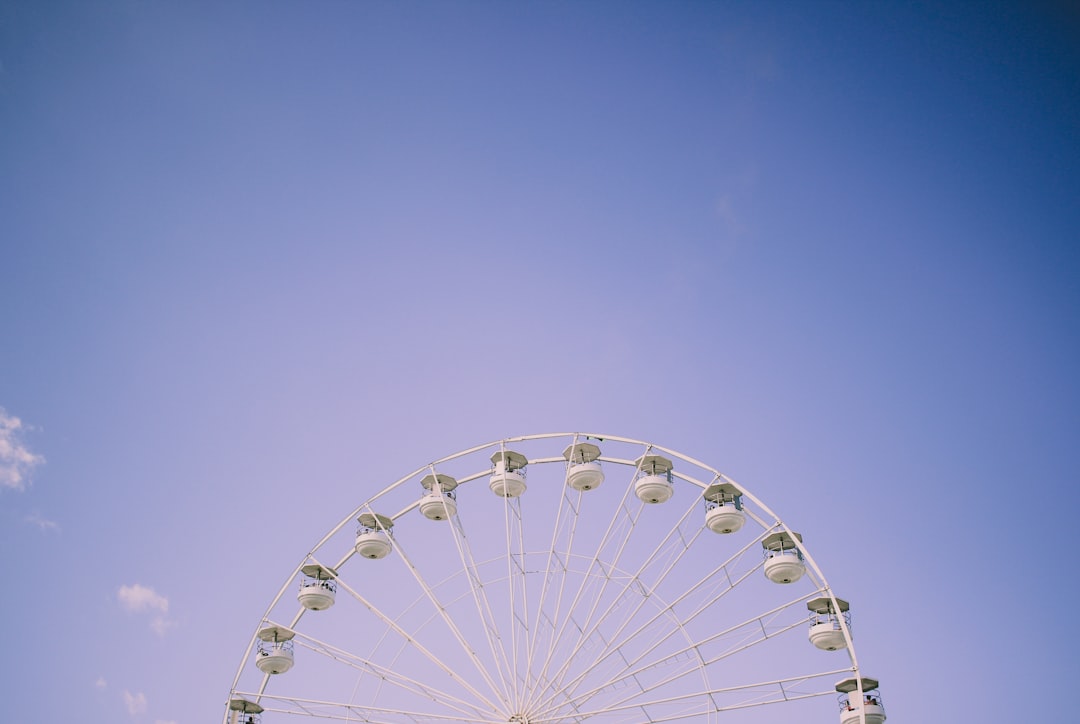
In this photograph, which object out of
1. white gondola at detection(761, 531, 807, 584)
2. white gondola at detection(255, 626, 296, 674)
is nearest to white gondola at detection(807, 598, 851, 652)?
white gondola at detection(761, 531, 807, 584)

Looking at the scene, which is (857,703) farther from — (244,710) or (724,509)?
(244,710)

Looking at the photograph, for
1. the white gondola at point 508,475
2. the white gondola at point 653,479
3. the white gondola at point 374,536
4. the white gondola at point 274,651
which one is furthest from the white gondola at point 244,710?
the white gondola at point 653,479

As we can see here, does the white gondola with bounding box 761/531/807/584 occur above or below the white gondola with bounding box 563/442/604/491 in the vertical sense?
below

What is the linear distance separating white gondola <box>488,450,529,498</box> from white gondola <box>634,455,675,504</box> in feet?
12.0

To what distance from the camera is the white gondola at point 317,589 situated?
27.2m

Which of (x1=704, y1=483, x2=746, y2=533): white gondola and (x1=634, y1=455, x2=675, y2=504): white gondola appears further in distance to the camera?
(x1=634, y1=455, x2=675, y2=504): white gondola

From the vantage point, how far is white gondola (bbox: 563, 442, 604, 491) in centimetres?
2700

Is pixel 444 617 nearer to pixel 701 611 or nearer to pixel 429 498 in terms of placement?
pixel 429 498

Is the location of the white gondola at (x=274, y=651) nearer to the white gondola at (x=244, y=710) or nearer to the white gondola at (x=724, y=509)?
the white gondola at (x=244, y=710)

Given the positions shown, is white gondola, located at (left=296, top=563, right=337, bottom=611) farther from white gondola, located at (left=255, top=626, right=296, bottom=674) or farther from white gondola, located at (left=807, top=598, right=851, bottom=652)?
white gondola, located at (left=807, top=598, right=851, bottom=652)

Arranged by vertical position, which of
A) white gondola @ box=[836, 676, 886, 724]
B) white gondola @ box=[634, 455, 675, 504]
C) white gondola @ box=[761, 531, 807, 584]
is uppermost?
white gondola @ box=[634, 455, 675, 504]

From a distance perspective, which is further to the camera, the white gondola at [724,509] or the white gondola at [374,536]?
the white gondola at [374,536]

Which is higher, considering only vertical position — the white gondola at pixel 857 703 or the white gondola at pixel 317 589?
the white gondola at pixel 317 589

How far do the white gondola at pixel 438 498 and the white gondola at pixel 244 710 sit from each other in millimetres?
7266
